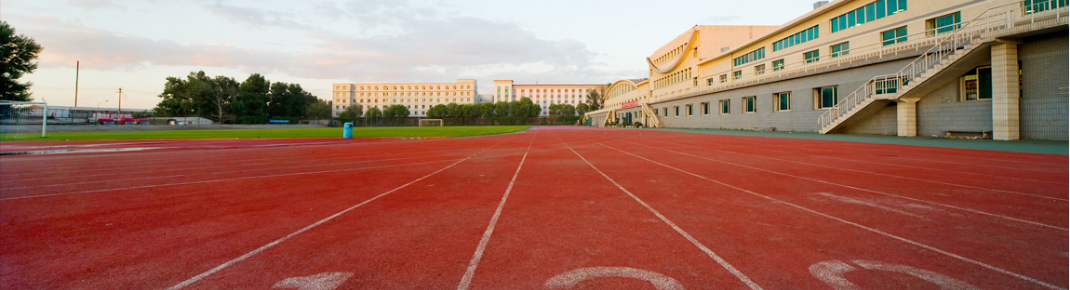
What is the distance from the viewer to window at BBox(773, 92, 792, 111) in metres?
32.1

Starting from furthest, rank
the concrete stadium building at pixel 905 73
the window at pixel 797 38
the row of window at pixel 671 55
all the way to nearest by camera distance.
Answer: the row of window at pixel 671 55
the window at pixel 797 38
the concrete stadium building at pixel 905 73

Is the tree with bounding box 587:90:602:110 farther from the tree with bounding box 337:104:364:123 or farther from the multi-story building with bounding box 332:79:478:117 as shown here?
the tree with bounding box 337:104:364:123

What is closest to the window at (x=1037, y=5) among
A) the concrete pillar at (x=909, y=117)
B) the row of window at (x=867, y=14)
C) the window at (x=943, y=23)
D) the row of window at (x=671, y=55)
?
the window at (x=943, y=23)

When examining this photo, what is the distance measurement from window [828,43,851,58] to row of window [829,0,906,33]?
3.99 feet

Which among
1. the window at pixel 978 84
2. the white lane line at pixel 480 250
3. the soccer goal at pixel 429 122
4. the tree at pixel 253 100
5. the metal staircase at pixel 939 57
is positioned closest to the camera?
the white lane line at pixel 480 250

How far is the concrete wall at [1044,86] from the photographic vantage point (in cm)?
1552

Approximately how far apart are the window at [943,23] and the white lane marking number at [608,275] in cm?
2970

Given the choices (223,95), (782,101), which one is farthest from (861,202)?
(223,95)

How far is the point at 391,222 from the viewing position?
16.4 ft

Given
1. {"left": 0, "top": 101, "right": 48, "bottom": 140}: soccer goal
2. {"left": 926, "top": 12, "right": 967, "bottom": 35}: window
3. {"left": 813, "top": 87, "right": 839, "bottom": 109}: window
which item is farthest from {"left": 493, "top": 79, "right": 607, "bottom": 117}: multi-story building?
{"left": 926, "top": 12, "right": 967, "bottom": 35}: window

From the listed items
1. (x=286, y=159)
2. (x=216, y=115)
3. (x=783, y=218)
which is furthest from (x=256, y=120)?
(x=783, y=218)

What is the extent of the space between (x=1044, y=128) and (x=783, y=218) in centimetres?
2044

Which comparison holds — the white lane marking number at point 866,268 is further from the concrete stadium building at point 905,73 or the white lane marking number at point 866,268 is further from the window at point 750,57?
the window at point 750,57

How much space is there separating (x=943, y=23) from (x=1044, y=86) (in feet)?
33.0
